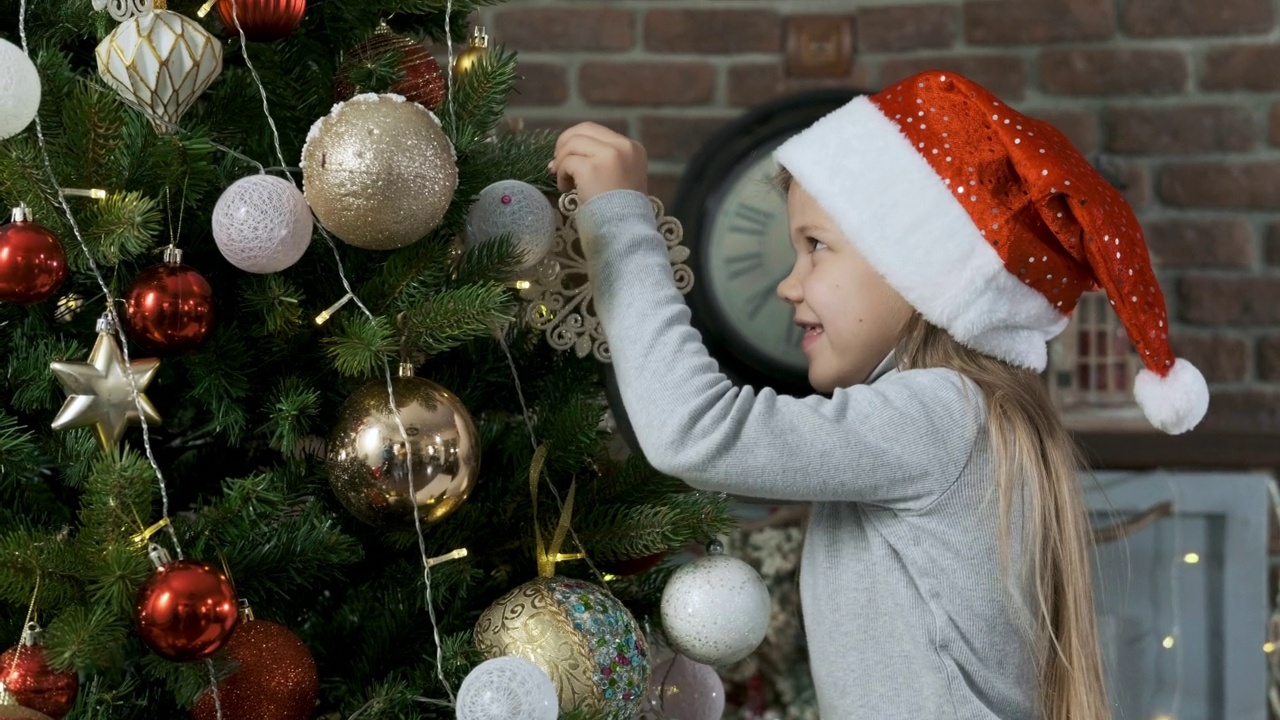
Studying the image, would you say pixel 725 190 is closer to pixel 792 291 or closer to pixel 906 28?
pixel 906 28

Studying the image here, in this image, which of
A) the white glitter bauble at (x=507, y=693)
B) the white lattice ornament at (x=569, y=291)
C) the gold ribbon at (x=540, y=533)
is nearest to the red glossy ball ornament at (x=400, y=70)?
the white lattice ornament at (x=569, y=291)

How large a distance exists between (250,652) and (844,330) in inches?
17.7

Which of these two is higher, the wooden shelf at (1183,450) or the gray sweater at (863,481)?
the gray sweater at (863,481)

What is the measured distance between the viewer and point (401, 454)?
674mm

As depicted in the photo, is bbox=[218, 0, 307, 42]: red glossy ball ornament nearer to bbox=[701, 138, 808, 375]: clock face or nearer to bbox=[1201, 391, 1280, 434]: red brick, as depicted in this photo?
bbox=[701, 138, 808, 375]: clock face

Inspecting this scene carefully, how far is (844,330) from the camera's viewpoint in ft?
2.91

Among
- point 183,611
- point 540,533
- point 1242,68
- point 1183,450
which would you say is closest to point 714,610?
point 540,533

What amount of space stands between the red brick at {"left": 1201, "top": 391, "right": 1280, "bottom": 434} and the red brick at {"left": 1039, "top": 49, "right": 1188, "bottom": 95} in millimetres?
431

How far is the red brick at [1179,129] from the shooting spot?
5.66 ft

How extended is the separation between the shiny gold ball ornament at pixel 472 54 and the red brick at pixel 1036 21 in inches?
43.3

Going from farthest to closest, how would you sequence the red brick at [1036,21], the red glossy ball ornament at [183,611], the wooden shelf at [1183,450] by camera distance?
the red brick at [1036,21] < the wooden shelf at [1183,450] < the red glossy ball ornament at [183,611]

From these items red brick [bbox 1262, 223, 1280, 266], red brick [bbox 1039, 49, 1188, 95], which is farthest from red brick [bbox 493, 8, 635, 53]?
red brick [bbox 1262, 223, 1280, 266]

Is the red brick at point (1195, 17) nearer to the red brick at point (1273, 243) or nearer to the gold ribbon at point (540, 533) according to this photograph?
the red brick at point (1273, 243)

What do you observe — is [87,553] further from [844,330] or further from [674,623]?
[844,330]
